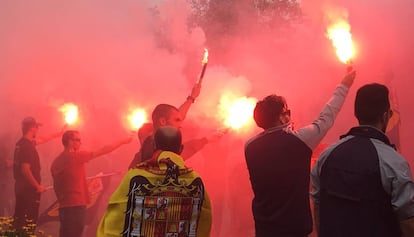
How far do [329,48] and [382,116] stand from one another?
160 inches

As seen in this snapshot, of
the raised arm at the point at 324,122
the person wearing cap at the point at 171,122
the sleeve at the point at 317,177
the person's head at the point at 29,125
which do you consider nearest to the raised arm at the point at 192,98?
the person wearing cap at the point at 171,122

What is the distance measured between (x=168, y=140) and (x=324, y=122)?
89 centimetres

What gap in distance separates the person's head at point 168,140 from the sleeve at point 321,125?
0.67 metres

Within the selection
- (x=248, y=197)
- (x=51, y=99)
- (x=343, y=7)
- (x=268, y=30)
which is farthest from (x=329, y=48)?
(x=51, y=99)

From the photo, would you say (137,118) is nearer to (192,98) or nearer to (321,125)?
(192,98)

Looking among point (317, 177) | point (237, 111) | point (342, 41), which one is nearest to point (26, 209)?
point (237, 111)

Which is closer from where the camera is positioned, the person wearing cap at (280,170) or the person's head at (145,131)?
the person wearing cap at (280,170)

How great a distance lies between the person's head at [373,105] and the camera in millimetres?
2273

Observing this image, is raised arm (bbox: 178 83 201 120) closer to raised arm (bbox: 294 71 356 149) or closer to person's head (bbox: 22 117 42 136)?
person's head (bbox: 22 117 42 136)

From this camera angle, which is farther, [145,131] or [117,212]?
[145,131]

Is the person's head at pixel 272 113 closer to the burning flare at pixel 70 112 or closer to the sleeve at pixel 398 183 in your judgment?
the sleeve at pixel 398 183

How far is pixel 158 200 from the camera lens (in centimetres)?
279

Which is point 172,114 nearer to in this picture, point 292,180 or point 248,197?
point 248,197

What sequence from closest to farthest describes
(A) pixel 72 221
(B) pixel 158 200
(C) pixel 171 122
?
(B) pixel 158 200, (C) pixel 171 122, (A) pixel 72 221
